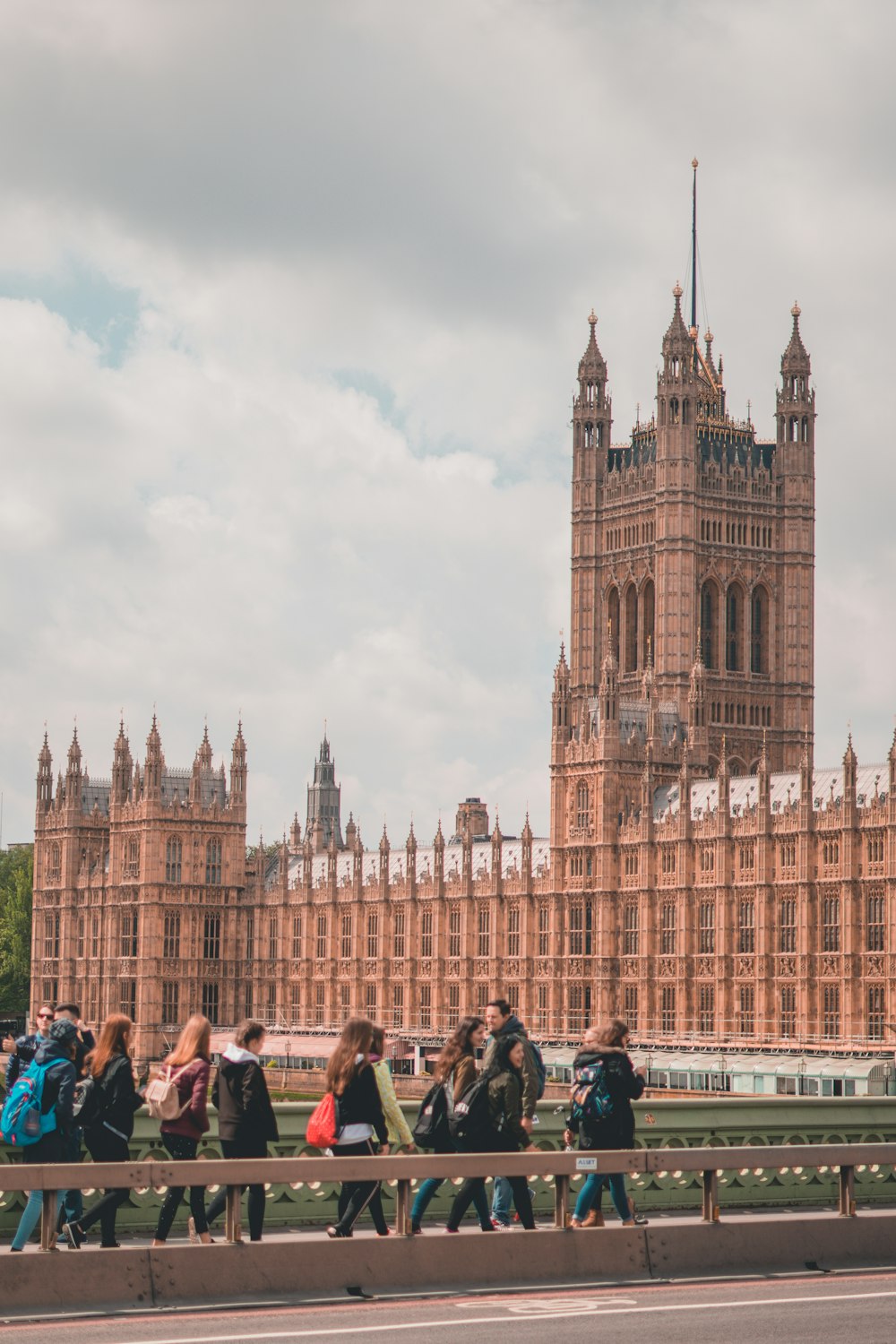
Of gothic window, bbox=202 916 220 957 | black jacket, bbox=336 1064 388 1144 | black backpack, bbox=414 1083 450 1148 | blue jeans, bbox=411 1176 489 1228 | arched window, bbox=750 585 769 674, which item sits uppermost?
arched window, bbox=750 585 769 674

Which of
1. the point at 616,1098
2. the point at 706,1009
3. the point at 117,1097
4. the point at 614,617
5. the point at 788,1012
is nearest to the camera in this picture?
the point at 117,1097

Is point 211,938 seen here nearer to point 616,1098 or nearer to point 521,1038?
point 521,1038

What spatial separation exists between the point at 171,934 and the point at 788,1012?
5592 cm

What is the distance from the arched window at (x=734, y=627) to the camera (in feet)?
484

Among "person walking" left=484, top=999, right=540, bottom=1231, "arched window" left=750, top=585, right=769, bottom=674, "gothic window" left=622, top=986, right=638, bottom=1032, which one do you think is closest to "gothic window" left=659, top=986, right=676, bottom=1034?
"gothic window" left=622, top=986, right=638, bottom=1032

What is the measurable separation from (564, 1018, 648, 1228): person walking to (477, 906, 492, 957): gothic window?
10571 centimetres

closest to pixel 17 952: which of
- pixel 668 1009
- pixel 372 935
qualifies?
pixel 372 935

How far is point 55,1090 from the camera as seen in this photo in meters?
24.4

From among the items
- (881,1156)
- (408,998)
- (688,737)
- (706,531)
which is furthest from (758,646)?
(881,1156)

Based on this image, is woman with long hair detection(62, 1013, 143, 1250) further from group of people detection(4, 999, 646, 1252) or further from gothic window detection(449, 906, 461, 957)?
gothic window detection(449, 906, 461, 957)

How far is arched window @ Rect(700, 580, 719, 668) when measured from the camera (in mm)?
146500

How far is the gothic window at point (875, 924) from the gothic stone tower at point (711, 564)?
130ft

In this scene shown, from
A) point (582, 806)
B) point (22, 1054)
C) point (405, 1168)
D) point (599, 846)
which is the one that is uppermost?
point (582, 806)

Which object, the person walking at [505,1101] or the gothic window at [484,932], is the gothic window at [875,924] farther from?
the person walking at [505,1101]
